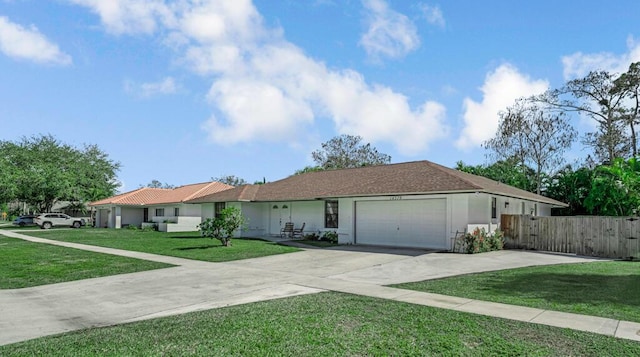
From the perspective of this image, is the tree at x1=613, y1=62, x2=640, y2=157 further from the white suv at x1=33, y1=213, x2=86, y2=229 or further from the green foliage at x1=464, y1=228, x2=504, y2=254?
the white suv at x1=33, y1=213, x2=86, y2=229

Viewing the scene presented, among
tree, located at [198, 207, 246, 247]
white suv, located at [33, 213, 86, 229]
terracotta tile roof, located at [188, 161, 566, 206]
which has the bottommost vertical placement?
white suv, located at [33, 213, 86, 229]

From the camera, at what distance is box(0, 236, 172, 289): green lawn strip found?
1327cm

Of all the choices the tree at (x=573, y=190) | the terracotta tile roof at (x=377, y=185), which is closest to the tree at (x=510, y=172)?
the tree at (x=573, y=190)

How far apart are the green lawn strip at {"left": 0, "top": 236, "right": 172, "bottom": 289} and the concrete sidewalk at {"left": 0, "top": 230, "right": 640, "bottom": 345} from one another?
908 millimetres

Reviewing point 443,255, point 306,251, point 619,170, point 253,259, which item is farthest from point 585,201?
point 253,259

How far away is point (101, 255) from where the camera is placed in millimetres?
18844

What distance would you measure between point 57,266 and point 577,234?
21362 millimetres

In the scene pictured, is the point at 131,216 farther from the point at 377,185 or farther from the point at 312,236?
the point at 377,185

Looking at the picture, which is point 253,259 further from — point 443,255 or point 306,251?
point 443,255

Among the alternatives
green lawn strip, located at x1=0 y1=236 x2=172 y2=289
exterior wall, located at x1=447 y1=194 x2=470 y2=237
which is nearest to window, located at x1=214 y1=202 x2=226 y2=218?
green lawn strip, located at x1=0 y1=236 x2=172 y2=289

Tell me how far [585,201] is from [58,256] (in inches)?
1253

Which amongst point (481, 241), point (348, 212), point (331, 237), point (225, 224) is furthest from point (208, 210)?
point (481, 241)

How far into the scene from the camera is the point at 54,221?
4478 centimetres

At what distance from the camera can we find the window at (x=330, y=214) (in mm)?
26219
